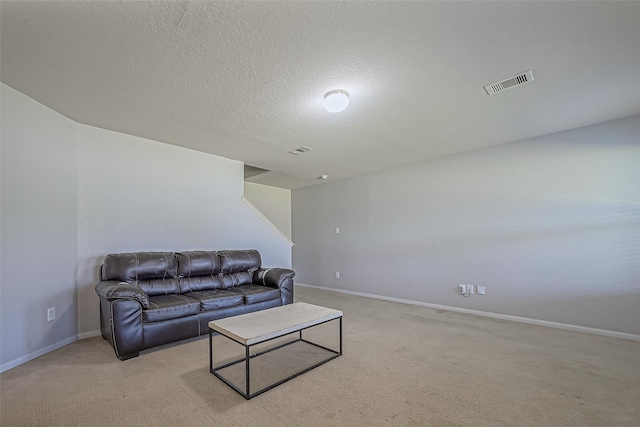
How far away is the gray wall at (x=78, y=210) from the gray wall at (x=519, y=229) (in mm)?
2661

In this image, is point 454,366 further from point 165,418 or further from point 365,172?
point 365,172

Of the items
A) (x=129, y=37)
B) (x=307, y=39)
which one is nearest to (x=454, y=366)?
(x=307, y=39)

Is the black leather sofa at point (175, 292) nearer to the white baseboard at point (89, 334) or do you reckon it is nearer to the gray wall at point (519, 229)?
the white baseboard at point (89, 334)

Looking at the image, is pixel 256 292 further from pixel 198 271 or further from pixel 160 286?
pixel 160 286

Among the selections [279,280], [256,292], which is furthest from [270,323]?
[279,280]

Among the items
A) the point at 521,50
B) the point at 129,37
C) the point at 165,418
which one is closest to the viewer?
the point at 165,418

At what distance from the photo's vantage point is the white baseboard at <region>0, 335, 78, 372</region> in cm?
233

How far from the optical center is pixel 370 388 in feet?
6.68

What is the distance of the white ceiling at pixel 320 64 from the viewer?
1.64 m

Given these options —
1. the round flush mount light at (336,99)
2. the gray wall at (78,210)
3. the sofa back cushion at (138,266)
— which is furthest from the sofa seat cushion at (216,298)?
the round flush mount light at (336,99)

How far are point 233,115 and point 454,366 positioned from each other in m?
3.15

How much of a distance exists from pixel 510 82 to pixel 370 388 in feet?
8.82

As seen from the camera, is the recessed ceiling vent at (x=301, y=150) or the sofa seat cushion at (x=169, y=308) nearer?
the sofa seat cushion at (x=169, y=308)

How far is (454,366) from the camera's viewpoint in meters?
2.40
